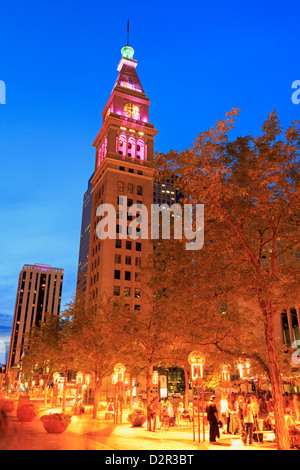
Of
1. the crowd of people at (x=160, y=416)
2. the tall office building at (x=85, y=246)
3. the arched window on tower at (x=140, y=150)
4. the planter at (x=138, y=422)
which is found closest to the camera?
the crowd of people at (x=160, y=416)

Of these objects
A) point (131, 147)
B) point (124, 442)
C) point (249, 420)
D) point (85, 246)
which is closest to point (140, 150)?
point (131, 147)

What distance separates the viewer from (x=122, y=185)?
84375 mm

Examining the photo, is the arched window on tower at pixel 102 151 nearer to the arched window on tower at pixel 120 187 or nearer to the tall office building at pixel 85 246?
the arched window on tower at pixel 120 187

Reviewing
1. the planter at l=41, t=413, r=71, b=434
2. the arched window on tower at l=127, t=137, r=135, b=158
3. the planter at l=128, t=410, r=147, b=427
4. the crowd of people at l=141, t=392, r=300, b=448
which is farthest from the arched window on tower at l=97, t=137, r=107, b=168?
the planter at l=41, t=413, r=71, b=434

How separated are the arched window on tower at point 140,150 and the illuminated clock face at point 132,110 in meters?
7.22

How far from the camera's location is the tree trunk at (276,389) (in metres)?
13.0

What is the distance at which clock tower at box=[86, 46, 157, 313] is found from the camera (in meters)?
76.4

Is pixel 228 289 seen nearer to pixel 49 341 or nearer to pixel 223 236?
pixel 223 236

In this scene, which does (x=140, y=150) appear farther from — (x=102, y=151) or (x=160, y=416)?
(x=160, y=416)

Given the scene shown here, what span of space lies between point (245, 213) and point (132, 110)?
8593 centimetres

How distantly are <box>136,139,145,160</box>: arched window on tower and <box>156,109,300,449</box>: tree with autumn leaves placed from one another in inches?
3036

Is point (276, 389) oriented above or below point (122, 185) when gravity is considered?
below

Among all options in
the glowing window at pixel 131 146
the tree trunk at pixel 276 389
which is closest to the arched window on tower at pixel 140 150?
the glowing window at pixel 131 146

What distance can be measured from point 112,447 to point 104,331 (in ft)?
50.8
